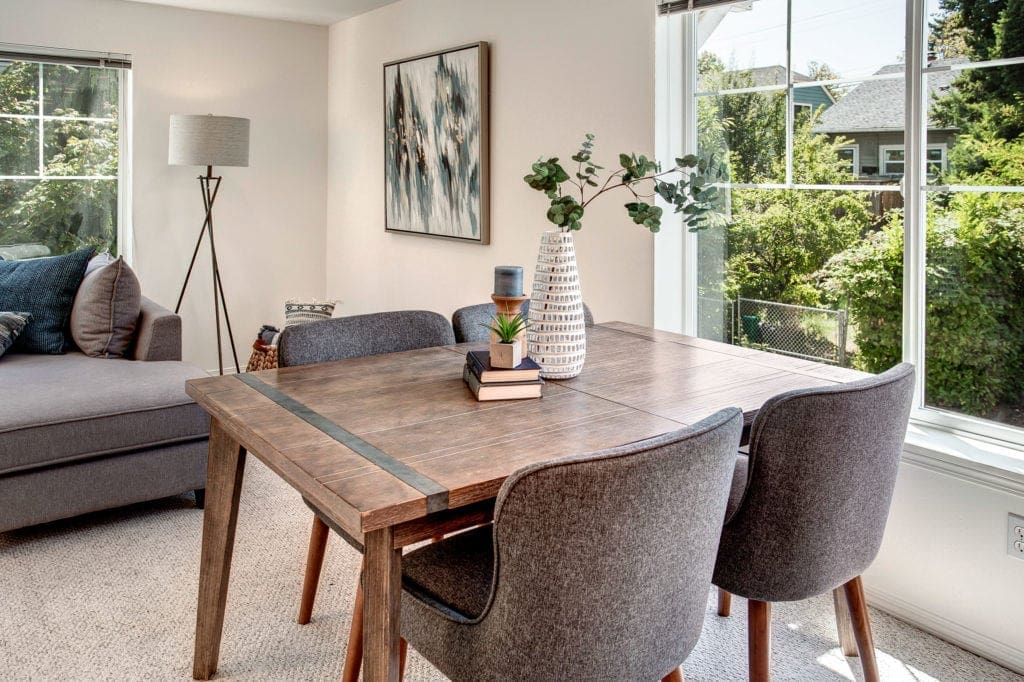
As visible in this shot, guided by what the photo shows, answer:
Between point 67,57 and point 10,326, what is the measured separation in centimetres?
184

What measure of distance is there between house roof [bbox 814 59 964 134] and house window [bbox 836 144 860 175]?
5cm

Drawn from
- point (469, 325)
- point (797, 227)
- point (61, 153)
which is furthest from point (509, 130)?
point (61, 153)

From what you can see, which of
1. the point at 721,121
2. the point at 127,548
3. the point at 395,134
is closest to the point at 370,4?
the point at 395,134

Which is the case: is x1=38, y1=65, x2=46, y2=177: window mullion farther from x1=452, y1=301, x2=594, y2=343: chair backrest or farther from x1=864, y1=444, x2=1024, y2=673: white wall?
x1=864, y1=444, x2=1024, y2=673: white wall

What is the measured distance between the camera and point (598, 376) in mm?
2072

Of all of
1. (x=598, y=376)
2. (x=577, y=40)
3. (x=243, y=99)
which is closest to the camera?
(x=598, y=376)

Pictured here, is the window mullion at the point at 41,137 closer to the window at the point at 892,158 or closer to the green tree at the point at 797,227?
the green tree at the point at 797,227

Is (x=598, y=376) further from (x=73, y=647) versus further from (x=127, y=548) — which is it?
(x=127, y=548)

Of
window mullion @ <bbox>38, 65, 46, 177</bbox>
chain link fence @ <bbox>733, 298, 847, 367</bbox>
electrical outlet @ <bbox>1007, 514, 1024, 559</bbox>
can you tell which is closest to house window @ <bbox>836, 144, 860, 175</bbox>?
chain link fence @ <bbox>733, 298, 847, 367</bbox>

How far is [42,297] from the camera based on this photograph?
359 cm

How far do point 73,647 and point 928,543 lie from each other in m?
2.33

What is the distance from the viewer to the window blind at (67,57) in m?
4.39

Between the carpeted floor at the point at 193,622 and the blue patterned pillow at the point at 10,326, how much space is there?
2.68ft

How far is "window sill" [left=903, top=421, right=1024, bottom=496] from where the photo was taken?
216cm
